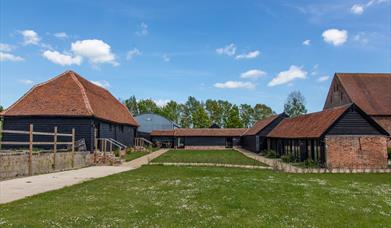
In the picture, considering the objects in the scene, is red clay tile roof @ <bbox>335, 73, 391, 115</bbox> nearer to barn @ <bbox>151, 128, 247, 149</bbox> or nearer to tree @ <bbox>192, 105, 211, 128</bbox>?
barn @ <bbox>151, 128, 247, 149</bbox>

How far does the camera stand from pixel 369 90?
143 feet

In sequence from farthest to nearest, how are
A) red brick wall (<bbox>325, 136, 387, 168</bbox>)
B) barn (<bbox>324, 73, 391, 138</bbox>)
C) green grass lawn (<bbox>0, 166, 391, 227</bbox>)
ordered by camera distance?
barn (<bbox>324, 73, 391, 138</bbox>) → red brick wall (<bbox>325, 136, 387, 168</bbox>) → green grass lawn (<bbox>0, 166, 391, 227</bbox>)

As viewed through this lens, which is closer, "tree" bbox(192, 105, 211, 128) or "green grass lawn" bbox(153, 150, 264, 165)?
"green grass lawn" bbox(153, 150, 264, 165)

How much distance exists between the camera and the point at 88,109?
32.2 meters

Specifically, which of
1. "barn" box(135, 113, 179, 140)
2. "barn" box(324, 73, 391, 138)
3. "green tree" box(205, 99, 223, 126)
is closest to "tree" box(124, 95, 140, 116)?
"green tree" box(205, 99, 223, 126)

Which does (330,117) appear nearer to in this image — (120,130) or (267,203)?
(267,203)

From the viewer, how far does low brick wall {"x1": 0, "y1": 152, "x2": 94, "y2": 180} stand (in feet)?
56.3

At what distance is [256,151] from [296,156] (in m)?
17.7

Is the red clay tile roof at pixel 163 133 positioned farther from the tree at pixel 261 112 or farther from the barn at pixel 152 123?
the tree at pixel 261 112

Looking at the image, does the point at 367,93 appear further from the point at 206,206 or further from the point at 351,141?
the point at 206,206

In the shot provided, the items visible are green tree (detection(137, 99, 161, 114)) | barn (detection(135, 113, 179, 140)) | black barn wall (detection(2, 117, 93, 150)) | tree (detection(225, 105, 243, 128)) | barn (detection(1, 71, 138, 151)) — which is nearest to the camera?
black barn wall (detection(2, 117, 93, 150))

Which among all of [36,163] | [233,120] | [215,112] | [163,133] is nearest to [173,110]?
[215,112]

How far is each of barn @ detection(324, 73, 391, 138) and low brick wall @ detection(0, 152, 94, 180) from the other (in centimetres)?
3053

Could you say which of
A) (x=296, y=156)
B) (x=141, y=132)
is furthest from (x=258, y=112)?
(x=296, y=156)
